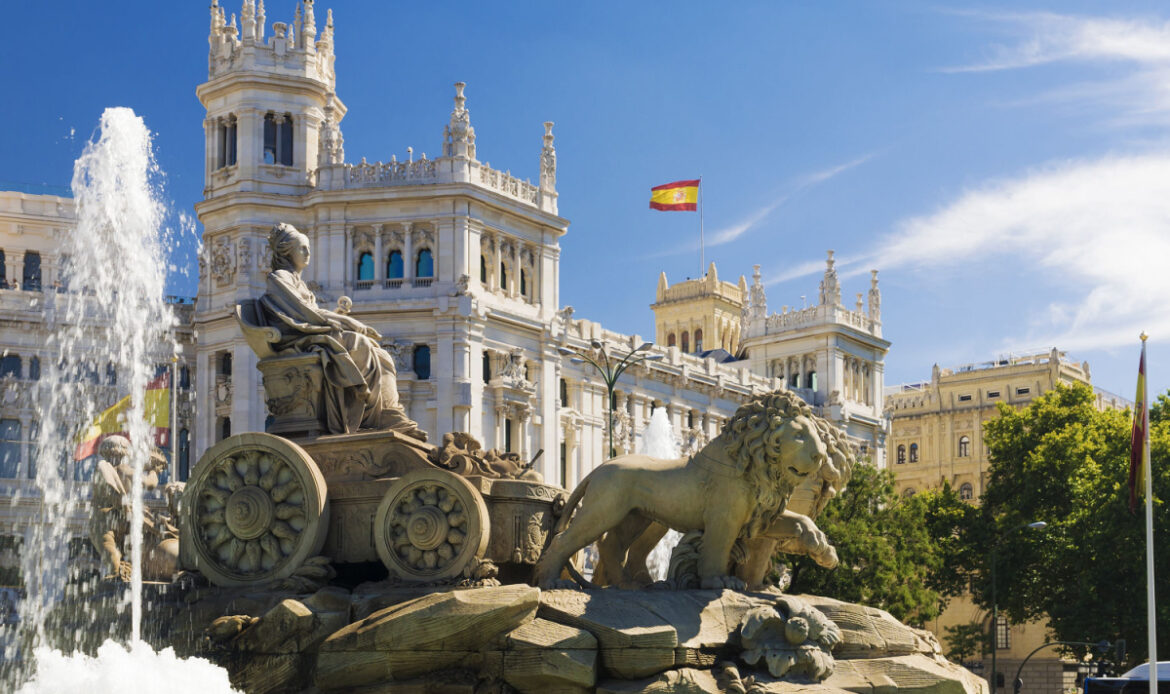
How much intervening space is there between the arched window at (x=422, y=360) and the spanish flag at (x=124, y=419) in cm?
996

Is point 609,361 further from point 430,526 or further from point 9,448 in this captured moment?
point 430,526

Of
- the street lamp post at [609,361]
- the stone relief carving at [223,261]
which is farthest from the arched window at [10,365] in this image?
the street lamp post at [609,361]

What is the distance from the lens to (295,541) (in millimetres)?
15328

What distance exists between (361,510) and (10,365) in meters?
58.0

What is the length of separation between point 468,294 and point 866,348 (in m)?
38.9

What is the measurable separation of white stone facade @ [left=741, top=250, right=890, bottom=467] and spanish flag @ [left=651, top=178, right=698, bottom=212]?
19.0m

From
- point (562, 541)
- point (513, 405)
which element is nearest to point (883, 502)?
point (513, 405)

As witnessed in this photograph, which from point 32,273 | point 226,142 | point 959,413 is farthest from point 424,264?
point 959,413

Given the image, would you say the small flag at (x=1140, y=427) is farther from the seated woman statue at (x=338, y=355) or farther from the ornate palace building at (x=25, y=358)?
the ornate palace building at (x=25, y=358)

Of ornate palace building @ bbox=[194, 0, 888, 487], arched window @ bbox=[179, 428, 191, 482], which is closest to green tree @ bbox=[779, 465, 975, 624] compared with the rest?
ornate palace building @ bbox=[194, 0, 888, 487]

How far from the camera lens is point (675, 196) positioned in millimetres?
79250

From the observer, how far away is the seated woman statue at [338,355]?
1612 cm

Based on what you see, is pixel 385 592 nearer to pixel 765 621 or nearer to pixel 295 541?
pixel 295 541

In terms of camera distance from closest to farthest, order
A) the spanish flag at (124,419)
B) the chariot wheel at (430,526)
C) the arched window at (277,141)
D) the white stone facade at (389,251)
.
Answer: the chariot wheel at (430,526), the spanish flag at (124,419), the white stone facade at (389,251), the arched window at (277,141)
